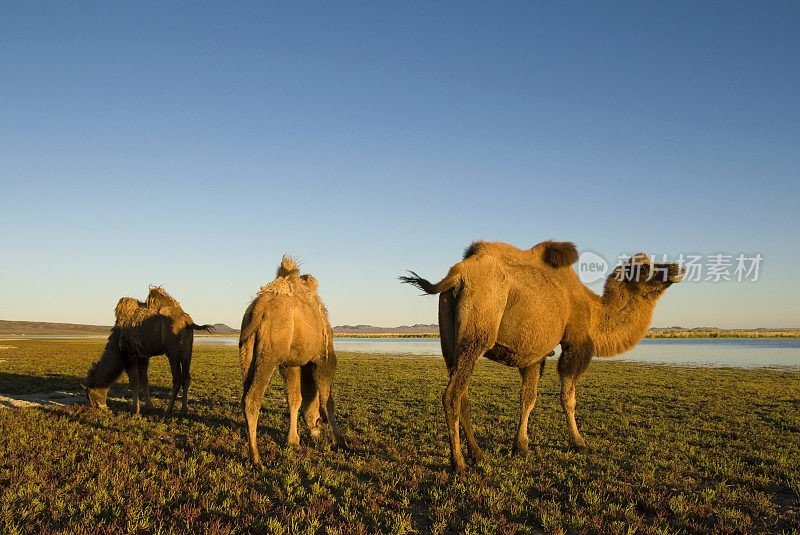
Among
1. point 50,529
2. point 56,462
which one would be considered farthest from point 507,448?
point 56,462

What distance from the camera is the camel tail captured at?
635 cm

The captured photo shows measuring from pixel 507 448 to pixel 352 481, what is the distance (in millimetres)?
3234

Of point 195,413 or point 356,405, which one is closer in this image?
point 195,413

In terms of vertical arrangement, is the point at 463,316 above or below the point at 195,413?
above

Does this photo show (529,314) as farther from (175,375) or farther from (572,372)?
(175,375)

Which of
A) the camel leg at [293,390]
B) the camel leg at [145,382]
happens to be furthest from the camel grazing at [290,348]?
the camel leg at [145,382]

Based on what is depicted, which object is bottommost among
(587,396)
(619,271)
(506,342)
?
(587,396)

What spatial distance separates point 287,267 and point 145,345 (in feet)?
18.8

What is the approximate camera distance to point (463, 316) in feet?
21.1

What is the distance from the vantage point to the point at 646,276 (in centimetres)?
816

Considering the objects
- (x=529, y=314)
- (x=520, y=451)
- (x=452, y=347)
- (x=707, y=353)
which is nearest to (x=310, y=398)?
(x=452, y=347)

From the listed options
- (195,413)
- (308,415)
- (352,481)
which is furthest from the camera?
(195,413)

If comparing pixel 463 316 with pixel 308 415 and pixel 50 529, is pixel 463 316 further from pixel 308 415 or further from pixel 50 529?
pixel 50 529

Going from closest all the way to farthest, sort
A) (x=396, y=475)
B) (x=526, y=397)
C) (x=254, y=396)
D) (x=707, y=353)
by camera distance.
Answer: (x=396, y=475) → (x=254, y=396) → (x=526, y=397) → (x=707, y=353)
